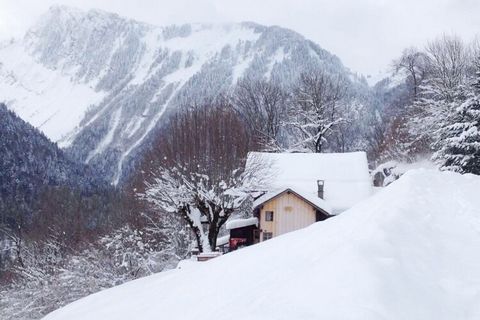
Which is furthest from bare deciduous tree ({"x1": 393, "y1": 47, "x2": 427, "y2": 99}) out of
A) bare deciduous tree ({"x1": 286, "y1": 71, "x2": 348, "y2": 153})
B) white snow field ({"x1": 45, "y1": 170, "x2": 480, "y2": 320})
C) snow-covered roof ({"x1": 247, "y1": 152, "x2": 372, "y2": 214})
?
white snow field ({"x1": 45, "y1": 170, "x2": 480, "y2": 320})

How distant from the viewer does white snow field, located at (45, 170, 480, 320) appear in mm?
4473

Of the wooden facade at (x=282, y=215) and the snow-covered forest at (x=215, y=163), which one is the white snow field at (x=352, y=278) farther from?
the wooden facade at (x=282, y=215)

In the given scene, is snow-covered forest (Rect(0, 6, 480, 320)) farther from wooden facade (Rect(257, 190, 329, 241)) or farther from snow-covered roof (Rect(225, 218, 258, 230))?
wooden facade (Rect(257, 190, 329, 241))

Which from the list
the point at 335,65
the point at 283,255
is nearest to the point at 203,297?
the point at 283,255

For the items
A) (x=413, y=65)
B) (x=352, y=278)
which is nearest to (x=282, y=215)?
(x=352, y=278)

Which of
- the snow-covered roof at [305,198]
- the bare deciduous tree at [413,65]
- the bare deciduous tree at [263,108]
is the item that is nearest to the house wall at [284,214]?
the snow-covered roof at [305,198]

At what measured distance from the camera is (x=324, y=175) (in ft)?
93.5

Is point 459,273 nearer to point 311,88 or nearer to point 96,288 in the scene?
point 96,288

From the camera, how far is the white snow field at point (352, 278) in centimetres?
447

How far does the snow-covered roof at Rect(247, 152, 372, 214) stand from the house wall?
0.60m

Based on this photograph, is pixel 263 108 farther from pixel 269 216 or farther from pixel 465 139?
pixel 465 139

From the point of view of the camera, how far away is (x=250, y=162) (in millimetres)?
25703

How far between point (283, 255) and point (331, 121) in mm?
33256

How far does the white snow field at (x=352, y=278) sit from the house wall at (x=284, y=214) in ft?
49.2
